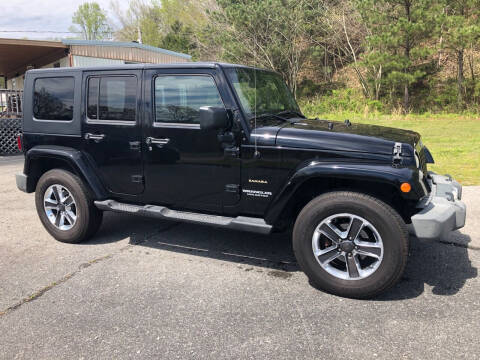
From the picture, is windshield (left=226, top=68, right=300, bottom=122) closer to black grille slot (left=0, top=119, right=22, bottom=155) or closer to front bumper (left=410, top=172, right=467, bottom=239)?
front bumper (left=410, top=172, right=467, bottom=239)

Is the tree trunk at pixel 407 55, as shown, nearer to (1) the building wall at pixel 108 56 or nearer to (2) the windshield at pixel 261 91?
(1) the building wall at pixel 108 56

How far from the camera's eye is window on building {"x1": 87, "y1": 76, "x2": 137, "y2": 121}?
4262 millimetres

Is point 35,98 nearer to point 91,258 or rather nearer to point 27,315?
point 91,258

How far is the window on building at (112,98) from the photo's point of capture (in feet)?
14.0

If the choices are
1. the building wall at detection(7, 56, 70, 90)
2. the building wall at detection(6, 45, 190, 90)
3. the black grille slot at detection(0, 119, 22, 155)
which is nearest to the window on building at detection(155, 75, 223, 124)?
the black grille slot at detection(0, 119, 22, 155)

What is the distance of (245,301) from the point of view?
341cm

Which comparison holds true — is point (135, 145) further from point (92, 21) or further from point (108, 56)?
point (92, 21)

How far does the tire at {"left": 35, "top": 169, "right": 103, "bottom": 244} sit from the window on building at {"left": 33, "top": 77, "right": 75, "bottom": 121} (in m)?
0.65

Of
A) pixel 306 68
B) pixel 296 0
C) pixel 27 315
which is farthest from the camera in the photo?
pixel 306 68

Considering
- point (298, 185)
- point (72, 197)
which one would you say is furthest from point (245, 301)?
point (72, 197)

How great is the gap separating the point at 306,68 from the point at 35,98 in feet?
86.0

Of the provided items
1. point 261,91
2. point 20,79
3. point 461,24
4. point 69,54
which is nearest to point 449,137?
point 461,24

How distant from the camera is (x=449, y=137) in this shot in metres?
12.5

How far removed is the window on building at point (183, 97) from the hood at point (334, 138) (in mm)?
582
